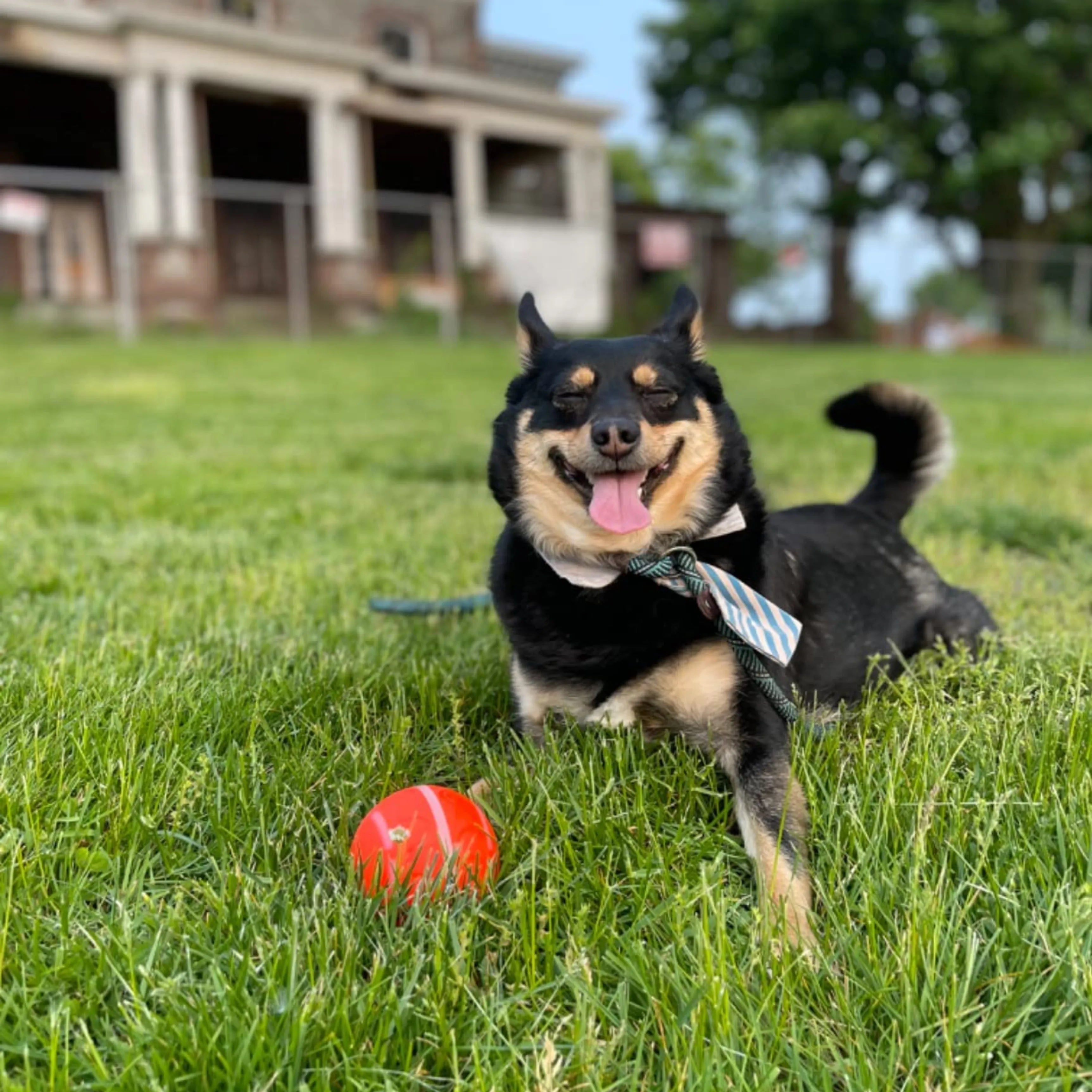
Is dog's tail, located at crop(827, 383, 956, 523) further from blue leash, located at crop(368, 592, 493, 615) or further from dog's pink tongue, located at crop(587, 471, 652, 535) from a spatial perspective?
blue leash, located at crop(368, 592, 493, 615)

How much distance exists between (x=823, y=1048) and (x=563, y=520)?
4.14 ft

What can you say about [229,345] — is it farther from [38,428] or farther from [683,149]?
[683,149]

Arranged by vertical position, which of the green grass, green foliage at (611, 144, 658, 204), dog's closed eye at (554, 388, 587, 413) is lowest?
the green grass

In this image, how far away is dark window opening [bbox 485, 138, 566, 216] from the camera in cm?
2508

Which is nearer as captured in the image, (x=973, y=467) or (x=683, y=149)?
(x=973, y=467)

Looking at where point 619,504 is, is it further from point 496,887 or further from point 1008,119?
point 1008,119

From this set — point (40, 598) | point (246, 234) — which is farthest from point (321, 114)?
point (40, 598)

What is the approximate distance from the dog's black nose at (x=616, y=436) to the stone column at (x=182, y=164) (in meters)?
17.9

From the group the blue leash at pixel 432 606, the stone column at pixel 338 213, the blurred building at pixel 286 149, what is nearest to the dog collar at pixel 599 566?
the blue leash at pixel 432 606

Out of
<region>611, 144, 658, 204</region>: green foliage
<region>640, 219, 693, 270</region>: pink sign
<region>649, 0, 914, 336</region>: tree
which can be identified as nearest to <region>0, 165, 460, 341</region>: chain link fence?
<region>640, 219, 693, 270</region>: pink sign

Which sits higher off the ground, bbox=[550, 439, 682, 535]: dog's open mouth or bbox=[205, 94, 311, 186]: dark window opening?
bbox=[205, 94, 311, 186]: dark window opening

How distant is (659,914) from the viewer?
164cm

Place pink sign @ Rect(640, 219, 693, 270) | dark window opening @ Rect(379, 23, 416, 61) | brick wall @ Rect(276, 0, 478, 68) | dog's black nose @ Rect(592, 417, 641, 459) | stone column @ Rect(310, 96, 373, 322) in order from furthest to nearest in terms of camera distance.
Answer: pink sign @ Rect(640, 219, 693, 270), dark window opening @ Rect(379, 23, 416, 61), brick wall @ Rect(276, 0, 478, 68), stone column @ Rect(310, 96, 373, 322), dog's black nose @ Rect(592, 417, 641, 459)

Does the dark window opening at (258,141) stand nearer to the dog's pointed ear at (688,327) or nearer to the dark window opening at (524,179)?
the dark window opening at (524,179)
